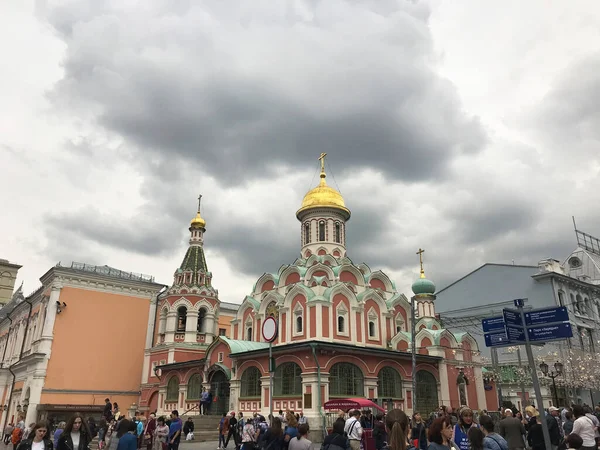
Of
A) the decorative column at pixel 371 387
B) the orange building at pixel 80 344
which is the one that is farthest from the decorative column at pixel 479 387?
the orange building at pixel 80 344

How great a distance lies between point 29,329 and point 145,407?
37.0ft

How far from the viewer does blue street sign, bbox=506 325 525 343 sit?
33.2 ft

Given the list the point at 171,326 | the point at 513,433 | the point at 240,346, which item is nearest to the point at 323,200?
the point at 240,346

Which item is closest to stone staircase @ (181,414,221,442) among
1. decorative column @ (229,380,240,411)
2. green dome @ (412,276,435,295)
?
decorative column @ (229,380,240,411)

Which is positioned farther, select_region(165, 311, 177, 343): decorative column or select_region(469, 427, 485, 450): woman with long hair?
select_region(165, 311, 177, 343): decorative column

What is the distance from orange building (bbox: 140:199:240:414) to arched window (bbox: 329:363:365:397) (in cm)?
956

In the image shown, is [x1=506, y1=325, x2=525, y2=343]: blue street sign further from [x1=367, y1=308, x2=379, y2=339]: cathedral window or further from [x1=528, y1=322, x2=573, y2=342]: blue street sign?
[x1=367, y1=308, x2=379, y2=339]: cathedral window

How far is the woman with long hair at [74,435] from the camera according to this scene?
7.11 meters

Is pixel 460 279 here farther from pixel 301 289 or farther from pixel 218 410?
pixel 218 410

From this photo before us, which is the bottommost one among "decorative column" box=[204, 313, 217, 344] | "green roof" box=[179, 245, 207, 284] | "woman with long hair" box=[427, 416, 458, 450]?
"woman with long hair" box=[427, 416, 458, 450]

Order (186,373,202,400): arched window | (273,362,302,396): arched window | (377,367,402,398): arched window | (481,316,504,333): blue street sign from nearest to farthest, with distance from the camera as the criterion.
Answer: (481,316,504,333): blue street sign < (273,362,302,396): arched window < (377,367,402,398): arched window < (186,373,202,400): arched window

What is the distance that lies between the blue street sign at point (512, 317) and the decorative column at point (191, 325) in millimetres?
25501

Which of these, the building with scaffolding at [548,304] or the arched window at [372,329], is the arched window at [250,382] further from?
the building with scaffolding at [548,304]

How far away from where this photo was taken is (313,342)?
2255cm
